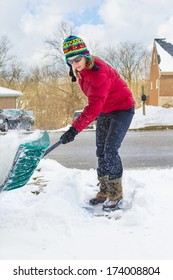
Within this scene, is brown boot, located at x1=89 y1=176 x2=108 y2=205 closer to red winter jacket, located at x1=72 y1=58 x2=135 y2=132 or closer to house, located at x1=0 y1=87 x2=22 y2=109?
red winter jacket, located at x1=72 y1=58 x2=135 y2=132

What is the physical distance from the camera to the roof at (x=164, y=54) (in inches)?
1124

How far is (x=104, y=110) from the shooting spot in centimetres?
337

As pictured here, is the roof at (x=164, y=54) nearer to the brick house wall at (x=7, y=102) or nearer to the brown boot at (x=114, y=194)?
the brick house wall at (x=7, y=102)

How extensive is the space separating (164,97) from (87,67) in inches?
1064

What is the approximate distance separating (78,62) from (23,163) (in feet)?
3.19

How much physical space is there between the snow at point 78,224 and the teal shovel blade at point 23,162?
0.31 meters

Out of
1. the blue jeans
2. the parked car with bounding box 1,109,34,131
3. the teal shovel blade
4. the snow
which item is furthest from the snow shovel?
the parked car with bounding box 1,109,34,131

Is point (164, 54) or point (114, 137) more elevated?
point (164, 54)

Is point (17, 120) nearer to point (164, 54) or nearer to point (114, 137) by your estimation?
point (114, 137)

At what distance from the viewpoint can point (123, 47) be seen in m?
42.4

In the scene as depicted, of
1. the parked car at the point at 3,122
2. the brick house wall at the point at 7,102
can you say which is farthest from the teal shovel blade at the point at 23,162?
the brick house wall at the point at 7,102

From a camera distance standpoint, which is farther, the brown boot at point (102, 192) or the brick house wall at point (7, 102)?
the brick house wall at point (7, 102)

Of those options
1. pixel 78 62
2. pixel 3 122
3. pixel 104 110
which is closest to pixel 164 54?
pixel 3 122

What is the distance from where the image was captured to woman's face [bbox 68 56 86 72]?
301cm
